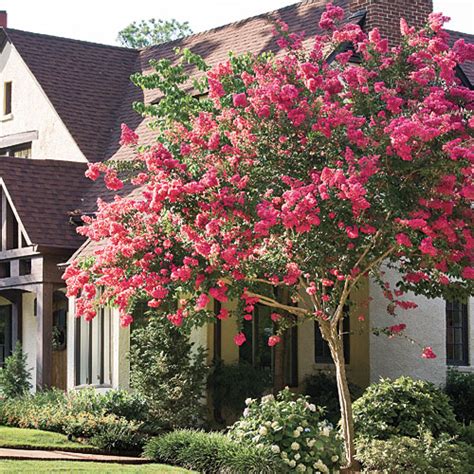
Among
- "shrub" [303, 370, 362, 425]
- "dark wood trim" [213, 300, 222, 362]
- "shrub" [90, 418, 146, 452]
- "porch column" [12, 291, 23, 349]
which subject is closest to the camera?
"shrub" [90, 418, 146, 452]

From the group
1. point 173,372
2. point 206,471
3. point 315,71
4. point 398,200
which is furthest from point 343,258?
point 173,372

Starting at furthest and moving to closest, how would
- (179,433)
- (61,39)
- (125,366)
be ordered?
(61,39), (125,366), (179,433)

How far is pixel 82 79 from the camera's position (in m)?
29.2

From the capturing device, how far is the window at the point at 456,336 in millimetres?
24562

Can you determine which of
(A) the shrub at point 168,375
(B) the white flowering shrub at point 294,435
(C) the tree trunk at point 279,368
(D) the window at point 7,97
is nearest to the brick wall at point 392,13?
(C) the tree trunk at point 279,368

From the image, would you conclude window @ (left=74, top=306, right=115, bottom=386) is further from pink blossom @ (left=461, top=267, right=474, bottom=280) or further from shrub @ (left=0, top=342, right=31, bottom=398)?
pink blossom @ (left=461, top=267, right=474, bottom=280)

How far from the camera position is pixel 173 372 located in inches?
808

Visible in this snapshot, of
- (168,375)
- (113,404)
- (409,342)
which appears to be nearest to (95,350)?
(168,375)

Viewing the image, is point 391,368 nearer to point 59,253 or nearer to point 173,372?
point 173,372

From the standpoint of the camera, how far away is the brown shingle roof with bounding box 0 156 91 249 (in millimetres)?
23766

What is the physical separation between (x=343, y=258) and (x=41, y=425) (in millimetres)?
7125

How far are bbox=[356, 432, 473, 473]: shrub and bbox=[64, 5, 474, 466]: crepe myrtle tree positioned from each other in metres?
0.43

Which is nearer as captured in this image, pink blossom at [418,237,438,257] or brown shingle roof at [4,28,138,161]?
pink blossom at [418,237,438,257]

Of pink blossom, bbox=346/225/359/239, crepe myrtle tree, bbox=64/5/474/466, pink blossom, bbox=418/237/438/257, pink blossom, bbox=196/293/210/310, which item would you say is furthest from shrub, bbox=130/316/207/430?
pink blossom, bbox=418/237/438/257
